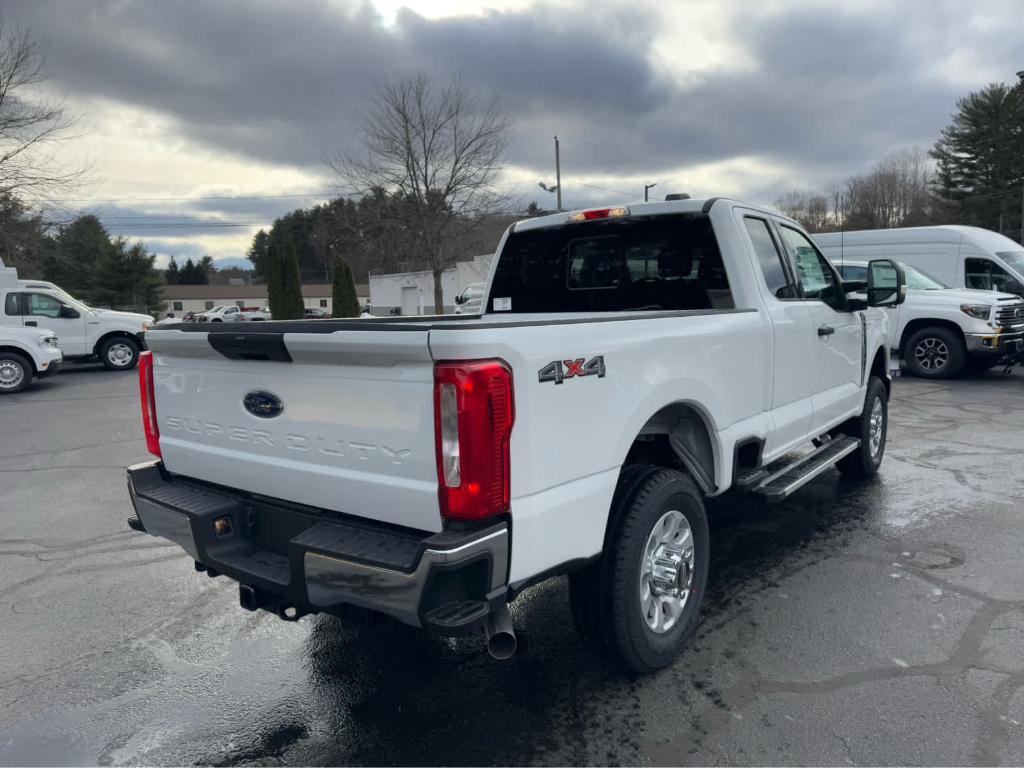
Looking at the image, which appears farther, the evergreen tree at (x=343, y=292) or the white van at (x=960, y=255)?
the evergreen tree at (x=343, y=292)

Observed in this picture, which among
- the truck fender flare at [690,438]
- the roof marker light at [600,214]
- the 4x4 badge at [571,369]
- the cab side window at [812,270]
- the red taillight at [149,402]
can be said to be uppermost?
the roof marker light at [600,214]

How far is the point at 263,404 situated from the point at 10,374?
13.4 meters

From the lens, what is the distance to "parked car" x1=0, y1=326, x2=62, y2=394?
1316 centimetres

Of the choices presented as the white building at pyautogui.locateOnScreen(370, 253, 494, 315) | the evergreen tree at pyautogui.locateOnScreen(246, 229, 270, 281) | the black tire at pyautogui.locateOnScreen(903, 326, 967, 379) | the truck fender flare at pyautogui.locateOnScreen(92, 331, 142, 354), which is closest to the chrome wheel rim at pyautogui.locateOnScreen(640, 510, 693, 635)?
the black tire at pyautogui.locateOnScreen(903, 326, 967, 379)

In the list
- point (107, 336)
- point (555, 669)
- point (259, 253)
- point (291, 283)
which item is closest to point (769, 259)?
point (555, 669)

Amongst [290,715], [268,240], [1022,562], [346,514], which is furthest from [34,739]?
[268,240]

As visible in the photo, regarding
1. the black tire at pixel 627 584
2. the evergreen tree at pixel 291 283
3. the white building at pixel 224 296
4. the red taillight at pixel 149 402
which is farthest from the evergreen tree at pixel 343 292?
the white building at pixel 224 296

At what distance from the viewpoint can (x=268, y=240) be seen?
107 m

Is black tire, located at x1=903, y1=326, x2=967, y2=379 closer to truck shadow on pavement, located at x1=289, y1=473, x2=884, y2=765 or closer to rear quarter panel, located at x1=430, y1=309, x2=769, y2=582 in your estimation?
truck shadow on pavement, located at x1=289, y1=473, x2=884, y2=765

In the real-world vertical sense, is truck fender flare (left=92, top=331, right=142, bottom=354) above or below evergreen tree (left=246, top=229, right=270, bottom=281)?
below

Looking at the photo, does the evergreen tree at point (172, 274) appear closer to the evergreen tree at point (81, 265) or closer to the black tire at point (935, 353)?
the evergreen tree at point (81, 265)

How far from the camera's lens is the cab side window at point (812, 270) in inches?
186

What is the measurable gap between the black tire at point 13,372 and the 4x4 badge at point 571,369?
1424cm

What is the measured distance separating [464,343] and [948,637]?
283cm
